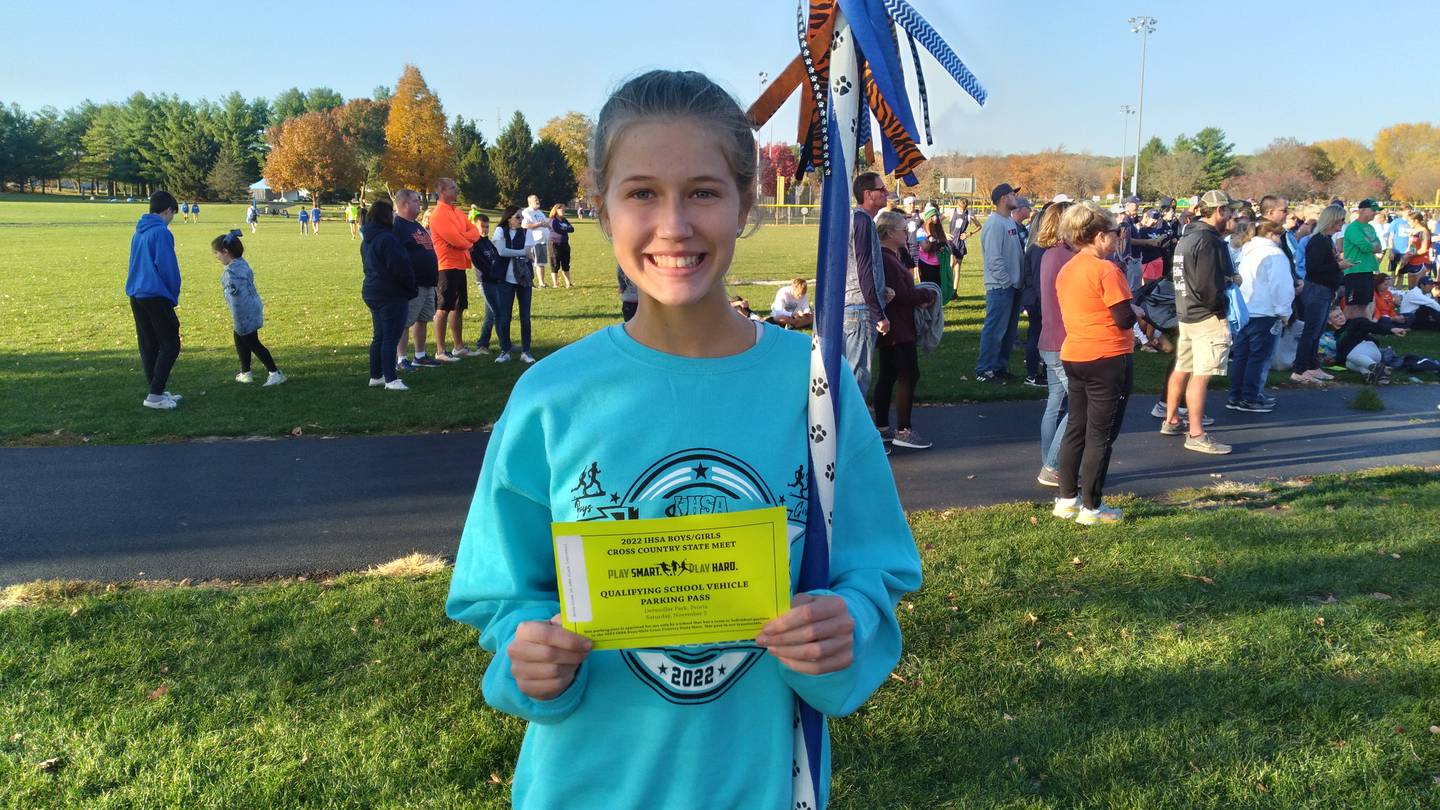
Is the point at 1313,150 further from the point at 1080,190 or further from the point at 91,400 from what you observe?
the point at 91,400

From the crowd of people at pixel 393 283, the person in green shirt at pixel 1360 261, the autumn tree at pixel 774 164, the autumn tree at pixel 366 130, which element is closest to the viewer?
the autumn tree at pixel 774 164

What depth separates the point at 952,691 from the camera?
4.20 m

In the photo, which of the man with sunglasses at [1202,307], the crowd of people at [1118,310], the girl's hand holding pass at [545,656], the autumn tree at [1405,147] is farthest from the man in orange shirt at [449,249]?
the autumn tree at [1405,147]

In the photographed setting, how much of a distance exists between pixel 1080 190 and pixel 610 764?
58.5 metres

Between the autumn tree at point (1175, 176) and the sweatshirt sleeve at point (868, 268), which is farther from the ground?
the autumn tree at point (1175, 176)

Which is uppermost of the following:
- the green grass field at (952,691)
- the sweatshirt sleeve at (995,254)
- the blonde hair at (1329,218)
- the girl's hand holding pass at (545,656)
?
the blonde hair at (1329,218)

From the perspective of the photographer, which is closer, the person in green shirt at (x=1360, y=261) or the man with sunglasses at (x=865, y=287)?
the man with sunglasses at (x=865, y=287)

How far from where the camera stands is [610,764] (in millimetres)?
1533

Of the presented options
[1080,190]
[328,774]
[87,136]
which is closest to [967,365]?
[328,774]

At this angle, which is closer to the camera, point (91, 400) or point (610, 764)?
point (610, 764)

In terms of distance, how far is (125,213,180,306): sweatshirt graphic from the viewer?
9562 millimetres

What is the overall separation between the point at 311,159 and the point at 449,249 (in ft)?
249

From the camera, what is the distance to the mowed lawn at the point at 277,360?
9250mm

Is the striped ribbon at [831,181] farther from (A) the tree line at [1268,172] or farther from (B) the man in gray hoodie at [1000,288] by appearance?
(A) the tree line at [1268,172]
